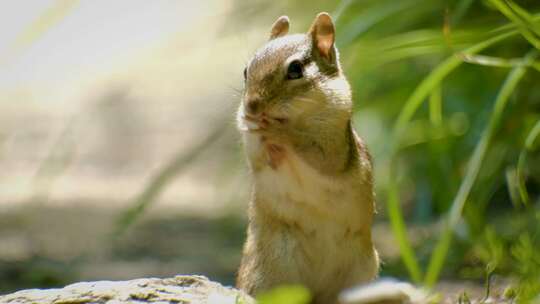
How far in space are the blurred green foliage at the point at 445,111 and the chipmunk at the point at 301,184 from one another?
1.92 feet

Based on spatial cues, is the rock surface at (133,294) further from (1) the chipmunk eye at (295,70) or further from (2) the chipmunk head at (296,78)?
(1) the chipmunk eye at (295,70)

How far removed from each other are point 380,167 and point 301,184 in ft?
7.29

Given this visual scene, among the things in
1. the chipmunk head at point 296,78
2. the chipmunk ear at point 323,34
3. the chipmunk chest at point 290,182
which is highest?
the chipmunk ear at point 323,34

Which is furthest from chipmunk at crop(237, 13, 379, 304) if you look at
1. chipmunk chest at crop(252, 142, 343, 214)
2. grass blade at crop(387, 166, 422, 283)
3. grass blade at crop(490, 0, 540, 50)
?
grass blade at crop(490, 0, 540, 50)

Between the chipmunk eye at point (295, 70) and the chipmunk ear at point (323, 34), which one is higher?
the chipmunk ear at point (323, 34)

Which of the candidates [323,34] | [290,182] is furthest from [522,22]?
[290,182]

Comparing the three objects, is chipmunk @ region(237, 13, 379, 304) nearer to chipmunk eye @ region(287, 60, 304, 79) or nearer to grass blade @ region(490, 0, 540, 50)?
chipmunk eye @ region(287, 60, 304, 79)

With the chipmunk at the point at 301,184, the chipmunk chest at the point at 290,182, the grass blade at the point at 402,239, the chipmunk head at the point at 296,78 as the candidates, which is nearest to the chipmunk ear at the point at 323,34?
the chipmunk head at the point at 296,78

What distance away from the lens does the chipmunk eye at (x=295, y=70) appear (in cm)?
382

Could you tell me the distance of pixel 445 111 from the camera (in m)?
5.70

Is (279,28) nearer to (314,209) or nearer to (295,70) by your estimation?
(295,70)

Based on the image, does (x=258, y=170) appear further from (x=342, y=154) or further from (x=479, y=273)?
(x=479, y=273)

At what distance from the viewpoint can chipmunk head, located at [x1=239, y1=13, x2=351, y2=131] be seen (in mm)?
3738

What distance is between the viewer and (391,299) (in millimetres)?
3424
